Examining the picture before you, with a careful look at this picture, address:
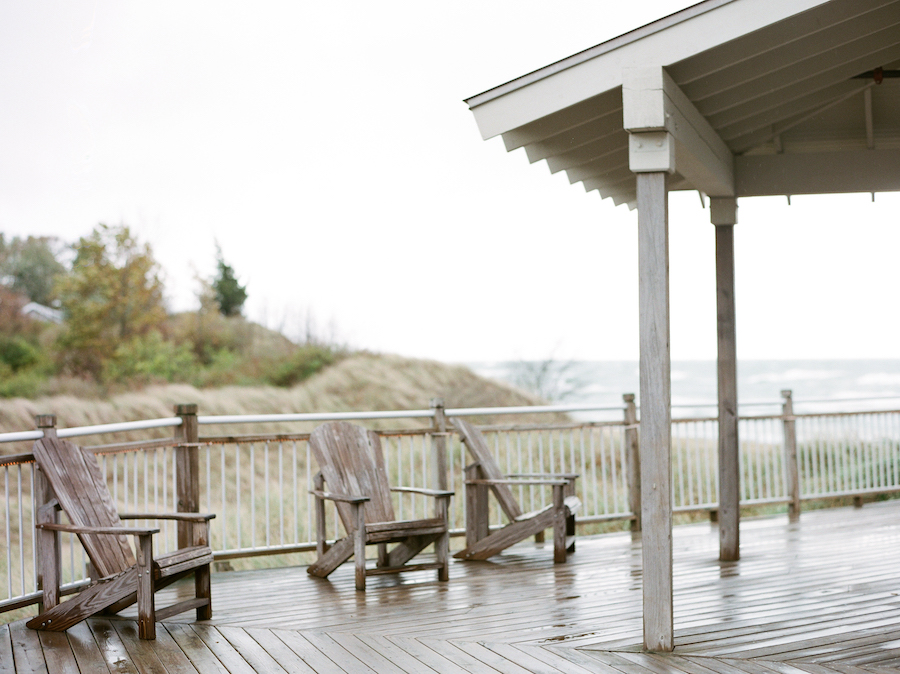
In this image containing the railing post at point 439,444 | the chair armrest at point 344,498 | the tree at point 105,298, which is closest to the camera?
the chair armrest at point 344,498

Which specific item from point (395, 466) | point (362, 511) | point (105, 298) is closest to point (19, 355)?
point (105, 298)

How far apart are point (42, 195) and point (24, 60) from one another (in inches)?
154

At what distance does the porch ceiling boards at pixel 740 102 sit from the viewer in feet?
12.2

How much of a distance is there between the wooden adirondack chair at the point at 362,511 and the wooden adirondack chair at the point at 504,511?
541 millimetres

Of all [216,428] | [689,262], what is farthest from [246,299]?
[689,262]

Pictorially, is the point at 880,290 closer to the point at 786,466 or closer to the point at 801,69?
the point at 786,466

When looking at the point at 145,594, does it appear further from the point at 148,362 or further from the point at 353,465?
the point at 148,362

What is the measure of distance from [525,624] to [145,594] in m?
1.91

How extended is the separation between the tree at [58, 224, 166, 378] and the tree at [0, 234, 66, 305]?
1.24m

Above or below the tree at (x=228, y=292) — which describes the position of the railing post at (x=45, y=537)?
below

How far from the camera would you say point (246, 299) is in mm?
22641

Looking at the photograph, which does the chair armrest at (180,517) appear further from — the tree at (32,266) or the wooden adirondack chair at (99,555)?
the tree at (32,266)

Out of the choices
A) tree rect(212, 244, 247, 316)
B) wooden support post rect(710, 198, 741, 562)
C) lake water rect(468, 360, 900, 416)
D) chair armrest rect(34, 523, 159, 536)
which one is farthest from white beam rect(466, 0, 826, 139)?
lake water rect(468, 360, 900, 416)

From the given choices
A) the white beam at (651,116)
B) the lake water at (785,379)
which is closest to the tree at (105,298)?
the white beam at (651,116)
